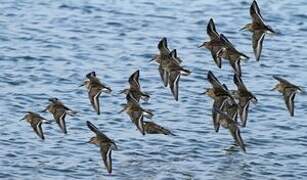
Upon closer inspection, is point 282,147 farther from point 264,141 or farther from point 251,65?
point 251,65

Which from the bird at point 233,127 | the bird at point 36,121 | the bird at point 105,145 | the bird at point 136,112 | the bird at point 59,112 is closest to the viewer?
the bird at point 105,145

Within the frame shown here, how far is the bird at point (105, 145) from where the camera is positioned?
54.7 feet

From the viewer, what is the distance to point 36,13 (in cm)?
2839

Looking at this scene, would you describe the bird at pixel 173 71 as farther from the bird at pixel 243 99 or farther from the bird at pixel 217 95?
the bird at pixel 243 99

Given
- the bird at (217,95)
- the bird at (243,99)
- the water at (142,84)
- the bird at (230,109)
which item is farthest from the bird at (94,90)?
the bird at (243,99)

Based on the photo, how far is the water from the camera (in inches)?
719

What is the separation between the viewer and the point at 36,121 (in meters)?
18.7

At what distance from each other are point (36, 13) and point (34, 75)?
5.72 meters

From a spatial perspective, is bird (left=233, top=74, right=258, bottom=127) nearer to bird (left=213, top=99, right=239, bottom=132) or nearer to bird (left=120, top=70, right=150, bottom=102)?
bird (left=213, top=99, right=239, bottom=132)

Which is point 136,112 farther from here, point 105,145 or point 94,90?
point 105,145

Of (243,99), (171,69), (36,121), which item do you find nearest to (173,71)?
(171,69)

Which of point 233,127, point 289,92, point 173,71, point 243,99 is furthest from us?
point 173,71

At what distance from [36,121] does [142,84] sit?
4185 millimetres

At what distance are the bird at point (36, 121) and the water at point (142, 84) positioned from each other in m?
0.32
